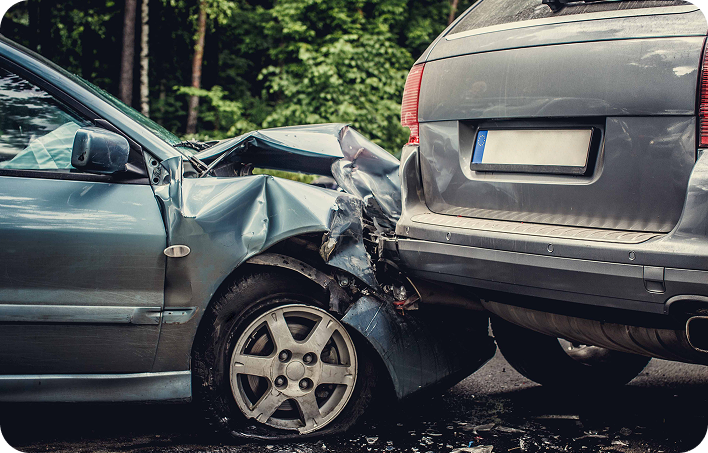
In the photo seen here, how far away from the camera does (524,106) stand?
97.2 inches

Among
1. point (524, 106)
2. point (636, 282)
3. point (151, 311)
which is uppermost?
point (524, 106)

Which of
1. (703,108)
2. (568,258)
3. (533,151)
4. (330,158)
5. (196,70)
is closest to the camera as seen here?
(703,108)

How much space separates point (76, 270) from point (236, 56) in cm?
1184

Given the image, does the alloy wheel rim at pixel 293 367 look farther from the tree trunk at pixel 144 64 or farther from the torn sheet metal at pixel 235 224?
the tree trunk at pixel 144 64

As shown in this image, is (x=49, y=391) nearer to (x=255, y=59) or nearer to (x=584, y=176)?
(x=584, y=176)

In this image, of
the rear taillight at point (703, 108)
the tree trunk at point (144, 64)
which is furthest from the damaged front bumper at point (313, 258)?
the tree trunk at point (144, 64)

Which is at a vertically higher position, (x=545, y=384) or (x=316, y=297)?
(x=316, y=297)

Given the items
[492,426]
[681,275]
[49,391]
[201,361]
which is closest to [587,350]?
[492,426]

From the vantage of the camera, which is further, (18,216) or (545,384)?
(545,384)

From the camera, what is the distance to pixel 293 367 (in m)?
2.74

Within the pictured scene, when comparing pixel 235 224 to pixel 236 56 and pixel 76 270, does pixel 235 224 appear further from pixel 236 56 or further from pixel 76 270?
pixel 236 56

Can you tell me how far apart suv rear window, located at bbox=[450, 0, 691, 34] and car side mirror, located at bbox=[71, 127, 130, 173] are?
1.55m

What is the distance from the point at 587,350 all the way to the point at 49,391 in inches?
105

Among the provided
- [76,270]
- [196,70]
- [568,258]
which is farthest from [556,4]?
[196,70]
